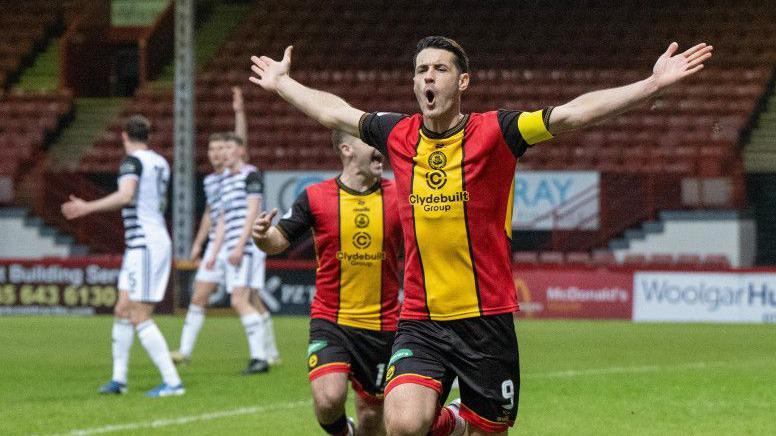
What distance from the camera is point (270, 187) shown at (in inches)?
956

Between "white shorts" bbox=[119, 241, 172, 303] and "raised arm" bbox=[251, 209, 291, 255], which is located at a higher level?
"raised arm" bbox=[251, 209, 291, 255]

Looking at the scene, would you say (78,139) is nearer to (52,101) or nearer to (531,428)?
(52,101)

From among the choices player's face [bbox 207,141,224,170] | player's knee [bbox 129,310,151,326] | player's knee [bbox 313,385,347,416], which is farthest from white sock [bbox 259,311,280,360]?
player's knee [bbox 313,385,347,416]

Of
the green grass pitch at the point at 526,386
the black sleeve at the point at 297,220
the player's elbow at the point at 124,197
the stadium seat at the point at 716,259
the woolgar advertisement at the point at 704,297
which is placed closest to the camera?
the black sleeve at the point at 297,220

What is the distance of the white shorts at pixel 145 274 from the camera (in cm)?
1083

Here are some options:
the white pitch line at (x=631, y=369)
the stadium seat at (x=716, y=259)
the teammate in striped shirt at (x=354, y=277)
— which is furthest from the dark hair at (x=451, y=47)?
the stadium seat at (x=716, y=259)

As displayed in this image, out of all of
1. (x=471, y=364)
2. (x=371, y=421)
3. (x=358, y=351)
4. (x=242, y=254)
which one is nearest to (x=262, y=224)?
(x=358, y=351)

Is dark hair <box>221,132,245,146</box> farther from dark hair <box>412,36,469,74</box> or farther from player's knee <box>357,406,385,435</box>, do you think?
dark hair <box>412,36,469,74</box>

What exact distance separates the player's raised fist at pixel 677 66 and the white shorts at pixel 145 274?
6.26 metres

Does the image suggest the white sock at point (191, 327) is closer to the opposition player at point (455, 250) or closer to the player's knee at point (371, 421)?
the player's knee at point (371, 421)

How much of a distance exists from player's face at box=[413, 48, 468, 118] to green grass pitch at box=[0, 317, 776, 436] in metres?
3.66

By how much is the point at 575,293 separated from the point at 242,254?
8.95 m

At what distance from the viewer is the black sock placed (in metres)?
7.36

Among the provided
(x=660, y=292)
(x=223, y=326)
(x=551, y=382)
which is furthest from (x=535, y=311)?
(x=551, y=382)
